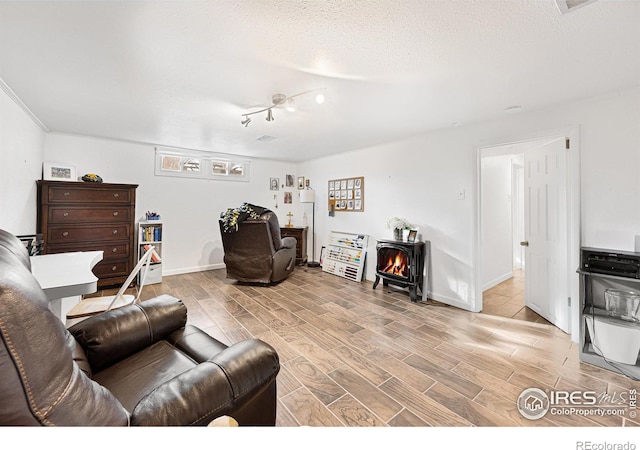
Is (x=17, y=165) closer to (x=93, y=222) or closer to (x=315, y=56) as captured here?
(x=93, y=222)

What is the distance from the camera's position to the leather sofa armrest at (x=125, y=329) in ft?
4.18

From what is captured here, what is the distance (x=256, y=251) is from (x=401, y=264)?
233cm

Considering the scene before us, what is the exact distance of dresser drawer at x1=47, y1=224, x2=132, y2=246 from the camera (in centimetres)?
349

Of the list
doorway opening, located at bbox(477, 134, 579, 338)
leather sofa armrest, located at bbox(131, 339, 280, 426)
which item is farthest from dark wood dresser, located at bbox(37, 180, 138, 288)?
doorway opening, located at bbox(477, 134, 579, 338)

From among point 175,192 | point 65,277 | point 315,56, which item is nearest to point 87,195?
point 175,192

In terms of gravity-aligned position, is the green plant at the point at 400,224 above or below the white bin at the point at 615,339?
above

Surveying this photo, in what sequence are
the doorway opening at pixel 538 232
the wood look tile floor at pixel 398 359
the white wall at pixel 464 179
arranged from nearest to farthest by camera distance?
the wood look tile floor at pixel 398 359
the white wall at pixel 464 179
the doorway opening at pixel 538 232

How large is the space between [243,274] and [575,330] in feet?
13.9

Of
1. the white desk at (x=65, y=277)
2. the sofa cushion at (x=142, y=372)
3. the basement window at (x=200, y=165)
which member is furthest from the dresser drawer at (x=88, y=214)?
the sofa cushion at (x=142, y=372)

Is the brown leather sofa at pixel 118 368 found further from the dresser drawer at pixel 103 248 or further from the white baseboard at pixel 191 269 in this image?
the white baseboard at pixel 191 269

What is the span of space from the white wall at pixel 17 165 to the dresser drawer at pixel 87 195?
0.21m

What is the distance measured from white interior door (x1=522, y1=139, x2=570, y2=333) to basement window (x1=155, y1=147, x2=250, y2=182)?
5.09 metres
